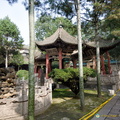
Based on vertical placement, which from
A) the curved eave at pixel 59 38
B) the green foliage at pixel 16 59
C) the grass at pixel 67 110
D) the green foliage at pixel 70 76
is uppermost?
the curved eave at pixel 59 38

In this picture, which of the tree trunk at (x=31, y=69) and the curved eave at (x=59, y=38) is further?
the curved eave at (x=59, y=38)

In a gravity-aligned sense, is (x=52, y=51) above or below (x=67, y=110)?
above

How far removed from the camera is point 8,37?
2408 centimetres

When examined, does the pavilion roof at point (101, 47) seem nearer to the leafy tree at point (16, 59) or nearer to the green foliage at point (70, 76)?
the green foliage at point (70, 76)

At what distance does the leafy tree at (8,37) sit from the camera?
22938mm

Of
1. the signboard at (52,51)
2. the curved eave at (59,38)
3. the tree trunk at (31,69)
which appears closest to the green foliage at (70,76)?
the tree trunk at (31,69)

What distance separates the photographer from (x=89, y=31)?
10.2 meters

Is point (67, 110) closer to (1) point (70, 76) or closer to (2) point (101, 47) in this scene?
(1) point (70, 76)

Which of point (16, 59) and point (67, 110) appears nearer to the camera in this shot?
point (67, 110)

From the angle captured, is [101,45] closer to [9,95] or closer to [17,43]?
[9,95]

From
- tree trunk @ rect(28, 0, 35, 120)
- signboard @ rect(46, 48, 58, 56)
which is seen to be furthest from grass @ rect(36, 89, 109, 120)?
signboard @ rect(46, 48, 58, 56)

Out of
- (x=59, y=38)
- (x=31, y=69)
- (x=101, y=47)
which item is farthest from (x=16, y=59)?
(x=31, y=69)

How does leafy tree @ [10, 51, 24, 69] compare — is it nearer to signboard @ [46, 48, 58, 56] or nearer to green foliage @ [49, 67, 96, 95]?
signboard @ [46, 48, 58, 56]

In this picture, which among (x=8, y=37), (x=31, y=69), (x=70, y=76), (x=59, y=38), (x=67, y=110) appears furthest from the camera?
(x=8, y=37)
